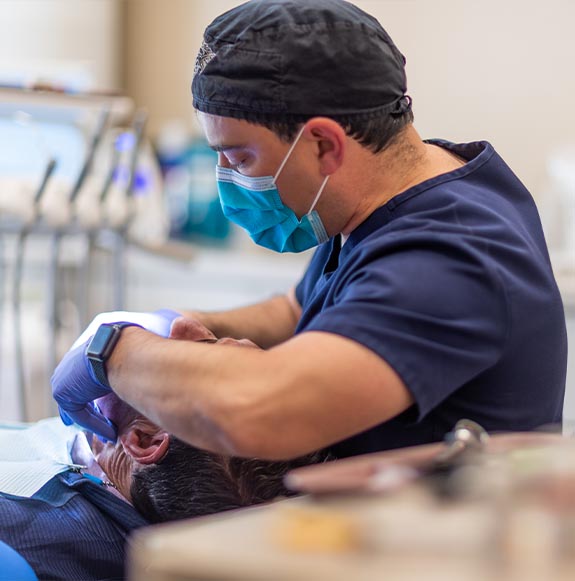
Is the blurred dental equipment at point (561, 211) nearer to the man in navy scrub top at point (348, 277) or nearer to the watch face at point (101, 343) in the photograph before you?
the man in navy scrub top at point (348, 277)

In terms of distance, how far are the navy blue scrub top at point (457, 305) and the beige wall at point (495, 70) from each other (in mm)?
2303

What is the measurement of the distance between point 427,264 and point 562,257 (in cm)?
191

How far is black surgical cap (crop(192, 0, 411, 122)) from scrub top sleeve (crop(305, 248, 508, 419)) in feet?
0.90

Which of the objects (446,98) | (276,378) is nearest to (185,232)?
(446,98)

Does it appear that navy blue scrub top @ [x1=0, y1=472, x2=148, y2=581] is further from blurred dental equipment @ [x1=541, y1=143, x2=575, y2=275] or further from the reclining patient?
blurred dental equipment @ [x1=541, y1=143, x2=575, y2=275]

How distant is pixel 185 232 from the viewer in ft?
14.9

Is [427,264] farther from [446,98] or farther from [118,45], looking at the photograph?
[118,45]

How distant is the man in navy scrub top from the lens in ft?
3.70

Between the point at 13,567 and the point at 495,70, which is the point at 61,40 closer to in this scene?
the point at 495,70

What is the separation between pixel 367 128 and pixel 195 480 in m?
0.60

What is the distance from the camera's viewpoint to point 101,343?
132cm

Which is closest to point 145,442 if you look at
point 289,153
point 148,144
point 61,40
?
point 289,153

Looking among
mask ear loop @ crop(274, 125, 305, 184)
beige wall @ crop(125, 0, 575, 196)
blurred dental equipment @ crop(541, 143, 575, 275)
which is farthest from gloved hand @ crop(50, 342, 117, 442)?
beige wall @ crop(125, 0, 575, 196)

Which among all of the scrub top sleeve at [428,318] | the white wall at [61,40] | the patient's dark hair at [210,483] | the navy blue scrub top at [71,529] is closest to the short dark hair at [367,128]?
the scrub top sleeve at [428,318]
